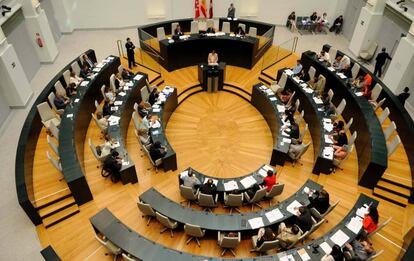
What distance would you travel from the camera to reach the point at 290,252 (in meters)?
7.05

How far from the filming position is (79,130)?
10.5 m

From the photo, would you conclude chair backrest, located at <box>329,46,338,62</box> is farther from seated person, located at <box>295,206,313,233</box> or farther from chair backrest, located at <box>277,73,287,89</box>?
seated person, located at <box>295,206,313,233</box>

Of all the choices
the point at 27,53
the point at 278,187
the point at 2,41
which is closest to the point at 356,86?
the point at 278,187

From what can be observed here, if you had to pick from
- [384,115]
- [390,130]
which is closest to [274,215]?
[390,130]

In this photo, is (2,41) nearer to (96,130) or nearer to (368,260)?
(96,130)

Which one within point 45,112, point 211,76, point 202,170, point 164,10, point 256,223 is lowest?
point 202,170

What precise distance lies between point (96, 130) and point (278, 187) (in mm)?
6933

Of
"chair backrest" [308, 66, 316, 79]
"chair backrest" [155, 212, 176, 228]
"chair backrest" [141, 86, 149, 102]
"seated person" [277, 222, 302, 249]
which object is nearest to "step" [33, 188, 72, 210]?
"chair backrest" [155, 212, 176, 228]

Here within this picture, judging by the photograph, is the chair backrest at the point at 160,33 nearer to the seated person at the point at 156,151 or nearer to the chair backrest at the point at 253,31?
the chair backrest at the point at 253,31

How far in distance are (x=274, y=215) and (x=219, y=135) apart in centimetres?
479

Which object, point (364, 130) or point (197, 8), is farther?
point (197, 8)

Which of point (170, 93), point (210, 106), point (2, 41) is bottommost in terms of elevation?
point (210, 106)

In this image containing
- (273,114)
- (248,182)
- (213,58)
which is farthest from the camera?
(213,58)

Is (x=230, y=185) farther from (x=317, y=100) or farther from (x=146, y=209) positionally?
(x=317, y=100)
